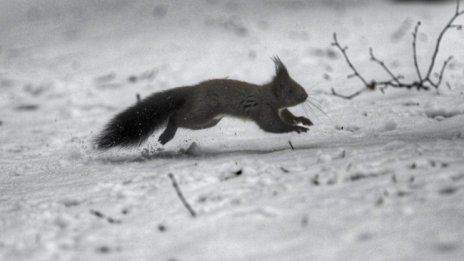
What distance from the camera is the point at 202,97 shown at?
4914 millimetres

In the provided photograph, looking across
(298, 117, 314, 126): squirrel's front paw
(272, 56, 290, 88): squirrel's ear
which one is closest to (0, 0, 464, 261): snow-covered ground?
(298, 117, 314, 126): squirrel's front paw

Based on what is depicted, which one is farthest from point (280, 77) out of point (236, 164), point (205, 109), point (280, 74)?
point (236, 164)

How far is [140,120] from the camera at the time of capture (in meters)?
4.78

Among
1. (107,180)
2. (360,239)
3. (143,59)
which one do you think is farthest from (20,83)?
Result: (360,239)

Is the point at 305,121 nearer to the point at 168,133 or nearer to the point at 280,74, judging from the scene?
the point at 280,74

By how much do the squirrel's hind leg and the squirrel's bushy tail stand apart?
2.1 inches

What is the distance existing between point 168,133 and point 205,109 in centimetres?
37

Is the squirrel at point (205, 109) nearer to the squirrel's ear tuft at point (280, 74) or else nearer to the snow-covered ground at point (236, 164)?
the squirrel's ear tuft at point (280, 74)

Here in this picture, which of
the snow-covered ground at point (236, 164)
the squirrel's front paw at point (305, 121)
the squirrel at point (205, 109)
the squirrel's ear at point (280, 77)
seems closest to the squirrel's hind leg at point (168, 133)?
the squirrel at point (205, 109)

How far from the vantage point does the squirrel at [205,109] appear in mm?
4716

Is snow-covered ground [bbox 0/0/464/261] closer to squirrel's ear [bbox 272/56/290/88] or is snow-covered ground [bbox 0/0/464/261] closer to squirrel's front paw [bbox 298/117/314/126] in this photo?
squirrel's front paw [bbox 298/117/314/126]

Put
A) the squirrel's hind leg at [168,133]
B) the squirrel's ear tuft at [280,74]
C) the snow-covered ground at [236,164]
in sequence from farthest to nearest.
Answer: the squirrel's ear tuft at [280,74] < the squirrel's hind leg at [168,133] < the snow-covered ground at [236,164]

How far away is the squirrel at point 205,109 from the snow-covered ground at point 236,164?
0.54ft

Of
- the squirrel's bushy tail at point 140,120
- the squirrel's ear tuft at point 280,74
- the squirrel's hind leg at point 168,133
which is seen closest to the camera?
the squirrel's bushy tail at point 140,120
